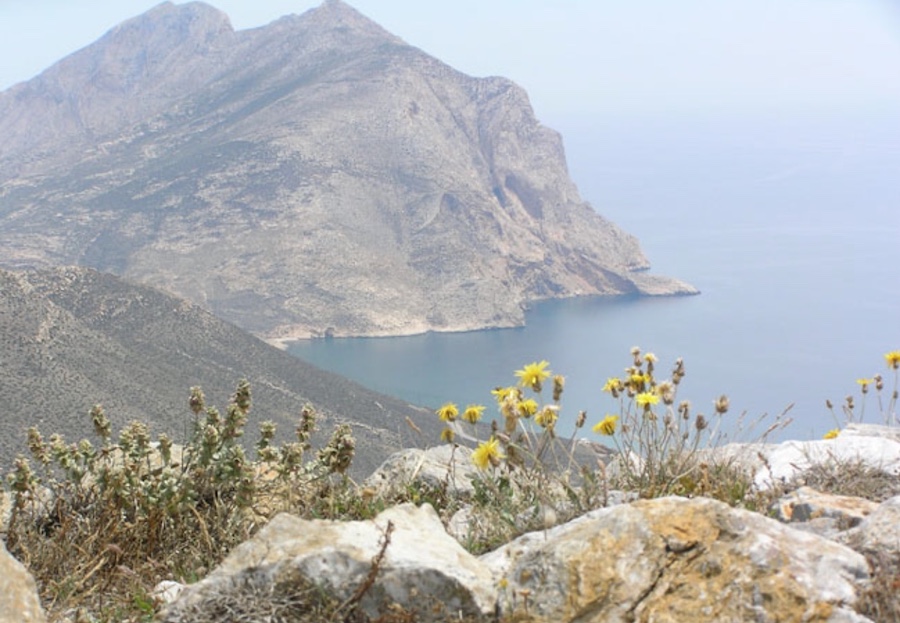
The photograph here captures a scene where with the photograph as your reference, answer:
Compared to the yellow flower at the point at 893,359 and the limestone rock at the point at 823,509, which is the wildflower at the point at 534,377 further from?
the yellow flower at the point at 893,359

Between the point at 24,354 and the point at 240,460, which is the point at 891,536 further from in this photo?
the point at 24,354

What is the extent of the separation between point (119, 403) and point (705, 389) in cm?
5015

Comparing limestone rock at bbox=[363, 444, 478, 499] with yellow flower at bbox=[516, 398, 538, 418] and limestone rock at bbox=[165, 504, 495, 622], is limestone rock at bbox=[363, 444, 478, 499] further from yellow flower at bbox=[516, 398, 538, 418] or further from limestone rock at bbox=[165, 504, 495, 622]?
limestone rock at bbox=[165, 504, 495, 622]

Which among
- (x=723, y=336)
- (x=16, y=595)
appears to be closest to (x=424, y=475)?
(x=16, y=595)

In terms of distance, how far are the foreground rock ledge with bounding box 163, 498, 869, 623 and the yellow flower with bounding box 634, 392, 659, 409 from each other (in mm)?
1118

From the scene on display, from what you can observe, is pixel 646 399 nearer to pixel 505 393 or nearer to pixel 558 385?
pixel 558 385

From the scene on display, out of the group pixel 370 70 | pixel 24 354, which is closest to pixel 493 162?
pixel 370 70

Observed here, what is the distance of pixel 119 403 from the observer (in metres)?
32.2

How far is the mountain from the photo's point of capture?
30688mm

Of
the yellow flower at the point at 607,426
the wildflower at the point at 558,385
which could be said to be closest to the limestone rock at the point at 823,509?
the yellow flower at the point at 607,426

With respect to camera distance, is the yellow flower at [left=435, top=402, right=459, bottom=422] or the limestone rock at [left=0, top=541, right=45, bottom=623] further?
the yellow flower at [left=435, top=402, right=459, bottom=422]

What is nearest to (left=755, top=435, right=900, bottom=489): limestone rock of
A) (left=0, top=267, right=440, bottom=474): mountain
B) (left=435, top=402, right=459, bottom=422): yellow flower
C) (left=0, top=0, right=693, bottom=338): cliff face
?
(left=435, top=402, right=459, bottom=422): yellow flower

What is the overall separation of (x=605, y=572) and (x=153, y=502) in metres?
2.46

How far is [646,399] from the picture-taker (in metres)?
4.49
